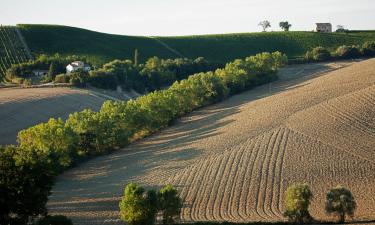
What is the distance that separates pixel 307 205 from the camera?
138 ft

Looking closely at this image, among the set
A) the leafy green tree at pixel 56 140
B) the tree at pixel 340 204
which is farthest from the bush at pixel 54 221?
the leafy green tree at pixel 56 140

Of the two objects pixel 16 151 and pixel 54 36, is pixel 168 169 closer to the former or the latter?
pixel 16 151

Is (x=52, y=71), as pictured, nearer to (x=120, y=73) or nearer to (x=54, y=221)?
(x=120, y=73)

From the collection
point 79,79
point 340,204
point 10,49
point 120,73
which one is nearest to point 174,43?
point 10,49

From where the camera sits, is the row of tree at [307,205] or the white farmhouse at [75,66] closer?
the row of tree at [307,205]

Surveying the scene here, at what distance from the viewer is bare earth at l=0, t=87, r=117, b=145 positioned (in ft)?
289

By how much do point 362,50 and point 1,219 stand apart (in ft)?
399

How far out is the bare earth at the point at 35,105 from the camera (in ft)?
289

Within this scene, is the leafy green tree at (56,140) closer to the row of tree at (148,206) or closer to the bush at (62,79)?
the row of tree at (148,206)

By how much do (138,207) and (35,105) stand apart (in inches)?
2455

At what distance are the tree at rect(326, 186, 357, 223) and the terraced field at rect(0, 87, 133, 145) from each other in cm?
4893

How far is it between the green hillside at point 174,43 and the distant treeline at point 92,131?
41.9 m

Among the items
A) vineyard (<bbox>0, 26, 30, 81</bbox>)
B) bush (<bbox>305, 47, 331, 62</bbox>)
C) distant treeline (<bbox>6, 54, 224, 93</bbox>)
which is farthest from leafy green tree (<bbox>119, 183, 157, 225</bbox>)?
bush (<bbox>305, 47, 331, 62</bbox>)

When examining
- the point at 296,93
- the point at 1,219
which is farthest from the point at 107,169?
the point at 296,93
